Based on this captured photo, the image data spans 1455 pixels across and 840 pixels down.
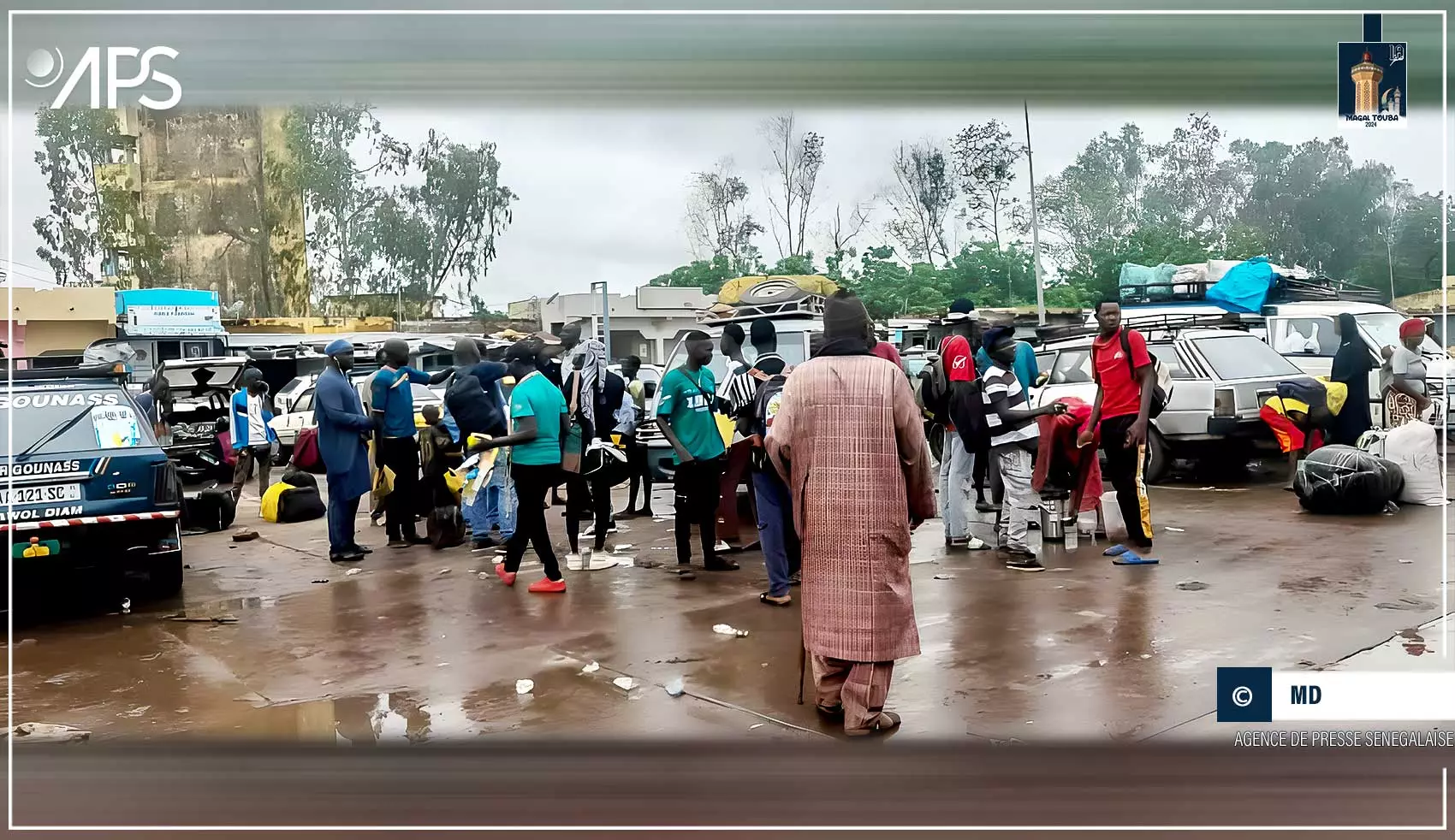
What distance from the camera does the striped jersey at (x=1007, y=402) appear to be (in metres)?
7.20

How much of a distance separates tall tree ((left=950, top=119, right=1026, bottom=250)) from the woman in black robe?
4.61 metres

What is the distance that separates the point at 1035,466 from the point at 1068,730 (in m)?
3.90

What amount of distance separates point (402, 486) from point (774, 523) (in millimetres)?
4227

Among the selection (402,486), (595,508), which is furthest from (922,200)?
(402,486)

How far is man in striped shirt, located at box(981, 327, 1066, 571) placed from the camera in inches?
283

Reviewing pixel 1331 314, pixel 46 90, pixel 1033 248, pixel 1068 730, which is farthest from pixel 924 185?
pixel 1331 314

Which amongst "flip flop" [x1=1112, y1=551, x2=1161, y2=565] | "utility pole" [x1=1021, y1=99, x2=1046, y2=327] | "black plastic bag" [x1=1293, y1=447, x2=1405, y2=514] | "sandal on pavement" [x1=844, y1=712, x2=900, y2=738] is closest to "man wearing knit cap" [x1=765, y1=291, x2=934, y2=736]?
"sandal on pavement" [x1=844, y1=712, x2=900, y2=738]

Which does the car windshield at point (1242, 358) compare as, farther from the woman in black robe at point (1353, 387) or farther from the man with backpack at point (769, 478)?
the man with backpack at point (769, 478)

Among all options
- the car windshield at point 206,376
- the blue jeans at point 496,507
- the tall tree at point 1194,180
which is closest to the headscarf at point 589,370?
the blue jeans at point 496,507

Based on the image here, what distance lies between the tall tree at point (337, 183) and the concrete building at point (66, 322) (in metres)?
3.19

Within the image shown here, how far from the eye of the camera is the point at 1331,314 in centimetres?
1297

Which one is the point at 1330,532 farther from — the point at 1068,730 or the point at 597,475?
the point at 597,475

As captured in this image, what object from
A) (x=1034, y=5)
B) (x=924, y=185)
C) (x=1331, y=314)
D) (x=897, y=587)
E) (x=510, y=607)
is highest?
(x=1034, y=5)

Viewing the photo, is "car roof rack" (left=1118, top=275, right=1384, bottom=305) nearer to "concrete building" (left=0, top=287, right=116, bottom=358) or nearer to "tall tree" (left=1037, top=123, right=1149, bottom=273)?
"tall tree" (left=1037, top=123, right=1149, bottom=273)
